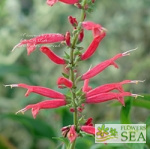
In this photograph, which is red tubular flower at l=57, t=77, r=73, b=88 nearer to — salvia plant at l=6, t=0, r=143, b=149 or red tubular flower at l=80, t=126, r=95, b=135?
salvia plant at l=6, t=0, r=143, b=149

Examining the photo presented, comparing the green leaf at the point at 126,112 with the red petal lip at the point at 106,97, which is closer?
the red petal lip at the point at 106,97

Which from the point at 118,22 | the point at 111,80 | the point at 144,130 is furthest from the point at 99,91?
the point at 118,22

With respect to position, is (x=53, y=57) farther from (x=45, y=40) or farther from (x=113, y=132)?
(x=113, y=132)

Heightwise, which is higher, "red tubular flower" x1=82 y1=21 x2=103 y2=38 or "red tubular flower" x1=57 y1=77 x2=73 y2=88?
"red tubular flower" x1=82 y1=21 x2=103 y2=38

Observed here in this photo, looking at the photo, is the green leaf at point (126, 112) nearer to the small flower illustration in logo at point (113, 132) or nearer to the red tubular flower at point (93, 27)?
the small flower illustration in logo at point (113, 132)

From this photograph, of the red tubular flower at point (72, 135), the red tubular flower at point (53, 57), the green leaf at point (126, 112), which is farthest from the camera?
the green leaf at point (126, 112)

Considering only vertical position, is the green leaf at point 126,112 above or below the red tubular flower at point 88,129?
above

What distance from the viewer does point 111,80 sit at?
12.8 ft

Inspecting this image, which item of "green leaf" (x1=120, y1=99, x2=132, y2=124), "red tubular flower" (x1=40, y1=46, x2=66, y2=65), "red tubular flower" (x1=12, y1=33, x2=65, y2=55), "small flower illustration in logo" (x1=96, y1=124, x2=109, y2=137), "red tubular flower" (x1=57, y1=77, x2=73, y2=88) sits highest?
"red tubular flower" (x1=12, y1=33, x2=65, y2=55)

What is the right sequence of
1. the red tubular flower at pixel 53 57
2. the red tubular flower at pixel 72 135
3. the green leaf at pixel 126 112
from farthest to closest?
the green leaf at pixel 126 112 < the red tubular flower at pixel 53 57 < the red tubular flower at pixel 72 135

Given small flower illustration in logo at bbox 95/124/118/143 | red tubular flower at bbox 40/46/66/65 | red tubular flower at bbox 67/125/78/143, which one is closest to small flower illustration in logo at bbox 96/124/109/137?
small flower illustration in logo at bbox 95/124/118/143

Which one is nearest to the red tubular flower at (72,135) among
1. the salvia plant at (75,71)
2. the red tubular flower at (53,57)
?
the salvia plant at (75,71)

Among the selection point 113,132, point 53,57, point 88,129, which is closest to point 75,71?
point 53,57

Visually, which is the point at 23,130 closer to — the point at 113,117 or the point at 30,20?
the point at 113,117
